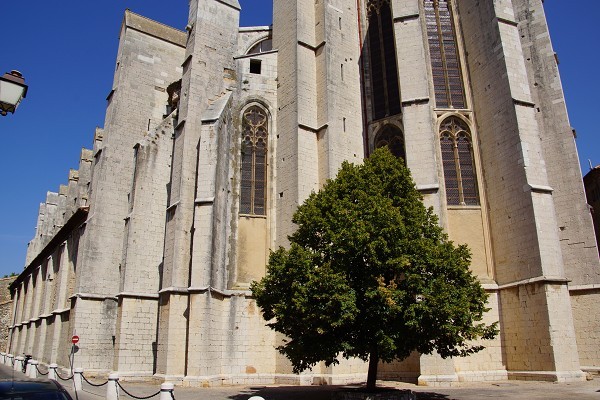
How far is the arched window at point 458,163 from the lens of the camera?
17609 mm

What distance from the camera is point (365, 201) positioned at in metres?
11.2

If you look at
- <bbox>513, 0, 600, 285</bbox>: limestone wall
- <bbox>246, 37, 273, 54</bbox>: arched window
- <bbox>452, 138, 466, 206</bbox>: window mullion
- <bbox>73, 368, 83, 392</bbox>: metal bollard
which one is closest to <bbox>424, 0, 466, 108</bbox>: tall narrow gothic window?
<bbox>452, 138, 466, 206</bbox>: window mullion

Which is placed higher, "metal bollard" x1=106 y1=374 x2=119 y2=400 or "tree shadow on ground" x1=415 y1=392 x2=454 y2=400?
"metal bollard" x1=106 y1=374 x2=119 y2=400

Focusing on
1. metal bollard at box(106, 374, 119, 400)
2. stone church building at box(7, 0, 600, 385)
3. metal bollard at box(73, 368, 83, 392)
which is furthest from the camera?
stone church building at box(7, 0, 600, 385)

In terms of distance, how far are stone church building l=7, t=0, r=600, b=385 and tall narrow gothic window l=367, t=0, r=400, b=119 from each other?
0.07m

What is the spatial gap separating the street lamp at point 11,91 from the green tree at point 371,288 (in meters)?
Result: 6.75

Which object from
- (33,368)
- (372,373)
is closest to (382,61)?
(372,373)

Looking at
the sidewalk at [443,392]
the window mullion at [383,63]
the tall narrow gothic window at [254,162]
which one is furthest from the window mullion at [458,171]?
the tall narrow gothic window at [254,162]

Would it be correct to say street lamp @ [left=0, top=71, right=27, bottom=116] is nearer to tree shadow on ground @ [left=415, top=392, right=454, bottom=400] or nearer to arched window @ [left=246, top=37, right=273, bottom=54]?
tree shadow on ground @ [left=415, top=392, right=454, bottom=400]

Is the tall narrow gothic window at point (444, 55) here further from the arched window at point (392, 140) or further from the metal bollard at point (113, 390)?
the metal bollard at point (113, 390)

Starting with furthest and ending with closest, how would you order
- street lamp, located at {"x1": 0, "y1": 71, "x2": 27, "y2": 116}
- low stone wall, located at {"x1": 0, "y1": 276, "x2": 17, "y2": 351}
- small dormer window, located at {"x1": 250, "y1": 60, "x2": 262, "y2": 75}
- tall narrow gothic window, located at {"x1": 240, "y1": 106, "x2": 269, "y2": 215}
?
low stone wall, located at {"x1": 0, "y1": 276, "x2": 17, "y2": 351}, small dormer window, located at {"x1": 250, "y1": 60, "x2": 262, "y2": 75}, tall narrow gothic window, located at {"x1": 240, "y1": 106, "x2": 269, "y2": 215}, street lamp, located at {"x1": 0, "y1": 71, "x2": 27, "y2": 116}

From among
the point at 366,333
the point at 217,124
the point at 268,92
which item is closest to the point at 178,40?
the point at 268,92

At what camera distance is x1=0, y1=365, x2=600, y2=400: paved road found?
1142 cm

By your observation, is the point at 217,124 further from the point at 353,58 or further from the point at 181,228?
the point at 353,58
